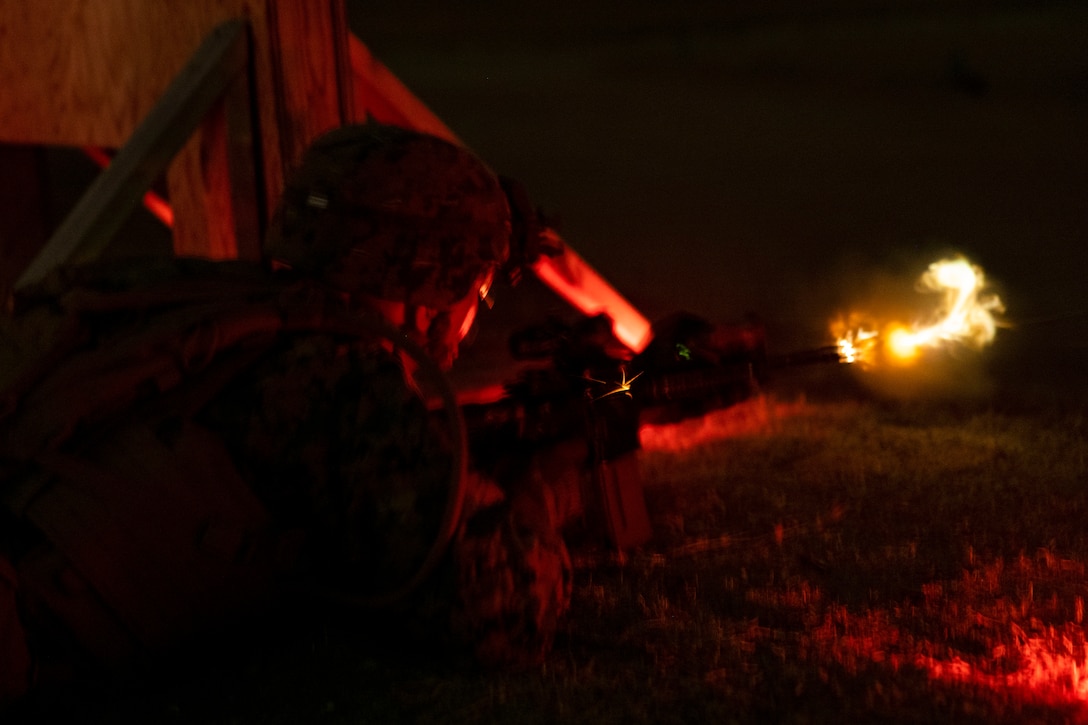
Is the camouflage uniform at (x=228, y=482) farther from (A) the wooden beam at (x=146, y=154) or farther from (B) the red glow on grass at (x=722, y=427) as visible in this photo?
Result: (B) the red glow on grass at (x=722, y=427)

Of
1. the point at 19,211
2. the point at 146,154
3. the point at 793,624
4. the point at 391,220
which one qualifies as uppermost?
the point at 19,211

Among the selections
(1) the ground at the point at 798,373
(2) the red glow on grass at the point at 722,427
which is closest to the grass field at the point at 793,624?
(1) the ground at the point at 798,373

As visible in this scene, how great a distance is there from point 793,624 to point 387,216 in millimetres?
1490

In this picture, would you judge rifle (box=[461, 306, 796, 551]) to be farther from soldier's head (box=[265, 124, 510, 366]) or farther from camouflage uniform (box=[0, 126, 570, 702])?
camouflage uniform (box=[0, 126, 570, 702])

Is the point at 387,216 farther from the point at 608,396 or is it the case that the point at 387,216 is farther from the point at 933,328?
the point at 933,328

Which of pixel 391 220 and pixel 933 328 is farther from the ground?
pixel 391 220

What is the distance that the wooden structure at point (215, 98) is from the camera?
402 cm

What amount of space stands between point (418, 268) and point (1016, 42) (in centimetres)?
1117

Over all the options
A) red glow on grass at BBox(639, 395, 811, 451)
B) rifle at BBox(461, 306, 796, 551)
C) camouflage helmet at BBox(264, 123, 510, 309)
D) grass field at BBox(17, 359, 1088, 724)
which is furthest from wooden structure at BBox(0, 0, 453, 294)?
grass field at BBox(17, 359, 1088, 724)

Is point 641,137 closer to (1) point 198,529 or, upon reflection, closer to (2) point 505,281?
(2) point 505,281

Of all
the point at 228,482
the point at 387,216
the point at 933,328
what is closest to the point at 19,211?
the point at 387,216

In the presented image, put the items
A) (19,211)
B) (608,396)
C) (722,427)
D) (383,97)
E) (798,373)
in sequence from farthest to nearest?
(19,211) → (798,373) → (722,427) → (383,97) → (608,396)

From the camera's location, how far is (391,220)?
2787 mm

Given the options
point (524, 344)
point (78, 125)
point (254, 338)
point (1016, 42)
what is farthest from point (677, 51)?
point (254, 338)
